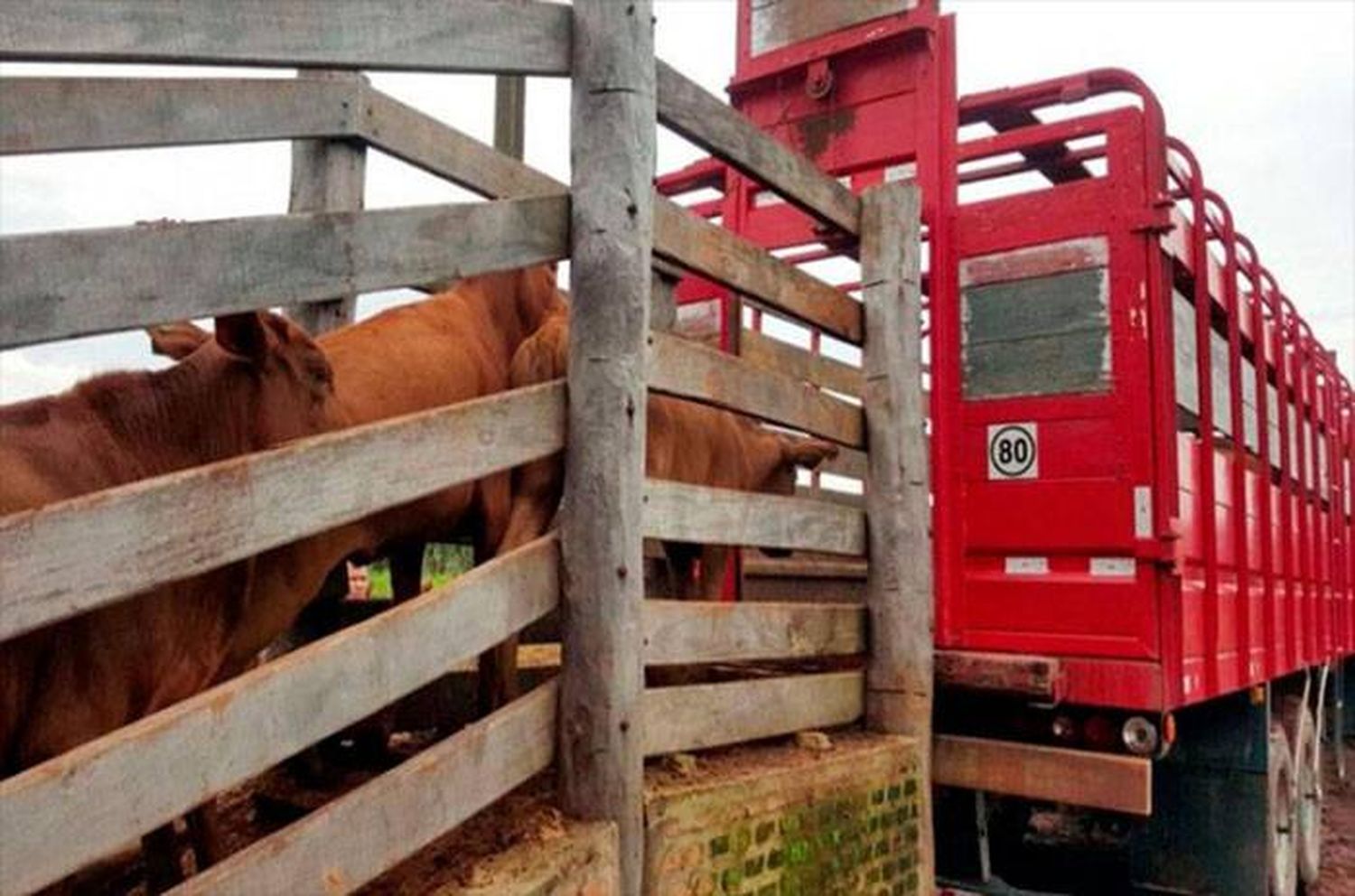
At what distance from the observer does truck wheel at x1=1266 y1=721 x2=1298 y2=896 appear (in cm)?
518

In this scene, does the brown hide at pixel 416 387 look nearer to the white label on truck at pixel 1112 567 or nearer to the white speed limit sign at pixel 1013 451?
the white speed limit sign at pixel 1013 451

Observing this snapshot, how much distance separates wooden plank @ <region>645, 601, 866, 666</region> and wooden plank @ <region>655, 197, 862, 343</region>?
0.90m

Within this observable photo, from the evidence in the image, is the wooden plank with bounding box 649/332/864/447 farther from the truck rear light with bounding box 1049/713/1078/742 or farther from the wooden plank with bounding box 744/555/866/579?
the wooden plank with bounding box 744/555/866/579

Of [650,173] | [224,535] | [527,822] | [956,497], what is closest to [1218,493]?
[956,497]

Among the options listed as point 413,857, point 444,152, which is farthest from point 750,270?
point 413,857

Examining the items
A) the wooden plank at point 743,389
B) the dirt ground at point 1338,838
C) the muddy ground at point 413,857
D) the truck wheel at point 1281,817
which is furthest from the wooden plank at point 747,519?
the dirt ground at point 1338,838

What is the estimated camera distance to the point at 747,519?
3.29 m

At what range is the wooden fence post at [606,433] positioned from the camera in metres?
2.62

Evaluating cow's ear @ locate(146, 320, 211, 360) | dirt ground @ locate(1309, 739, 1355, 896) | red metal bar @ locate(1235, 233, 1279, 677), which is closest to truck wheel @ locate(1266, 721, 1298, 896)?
red metal bar @ locate(1235, 233, 1279, 677)

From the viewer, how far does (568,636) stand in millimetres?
2631

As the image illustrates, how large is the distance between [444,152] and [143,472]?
139 centimetres

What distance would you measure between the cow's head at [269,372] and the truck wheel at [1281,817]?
174 inches

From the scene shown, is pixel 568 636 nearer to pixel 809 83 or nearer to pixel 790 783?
pixel 790 783

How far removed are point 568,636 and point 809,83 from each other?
310 centimetres
